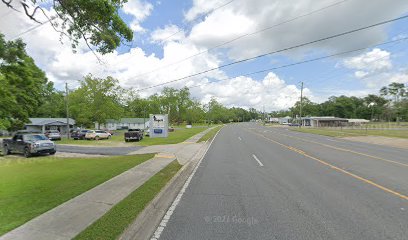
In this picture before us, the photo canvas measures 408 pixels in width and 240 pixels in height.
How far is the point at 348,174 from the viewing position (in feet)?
32.6

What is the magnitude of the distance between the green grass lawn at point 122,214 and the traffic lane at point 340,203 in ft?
9.62

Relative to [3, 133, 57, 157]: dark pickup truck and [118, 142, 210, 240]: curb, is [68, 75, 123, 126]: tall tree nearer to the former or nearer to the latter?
[3, 133, 57, 157]: dark pickup truck

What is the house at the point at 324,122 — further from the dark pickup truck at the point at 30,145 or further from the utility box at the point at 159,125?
the dark pickup truck at the point at 30,145

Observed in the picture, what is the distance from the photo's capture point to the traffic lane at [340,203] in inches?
192

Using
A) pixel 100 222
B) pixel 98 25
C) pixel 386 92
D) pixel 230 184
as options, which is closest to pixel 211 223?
pixel 100 222

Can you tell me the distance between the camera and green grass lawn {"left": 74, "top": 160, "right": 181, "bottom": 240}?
4.65 metres

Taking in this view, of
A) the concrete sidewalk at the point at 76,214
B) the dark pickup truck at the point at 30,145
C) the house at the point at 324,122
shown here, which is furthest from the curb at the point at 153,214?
the house at the point at 324,122

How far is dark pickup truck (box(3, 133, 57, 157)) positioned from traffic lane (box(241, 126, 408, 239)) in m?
15.9

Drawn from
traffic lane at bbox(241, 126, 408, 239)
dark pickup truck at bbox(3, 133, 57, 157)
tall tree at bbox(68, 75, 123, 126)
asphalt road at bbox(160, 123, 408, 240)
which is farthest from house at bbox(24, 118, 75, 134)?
traffic lane at bbox(241, 126, 408, 239)

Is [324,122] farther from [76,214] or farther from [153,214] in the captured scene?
[76,214]

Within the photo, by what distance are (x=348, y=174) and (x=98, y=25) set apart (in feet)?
31.2

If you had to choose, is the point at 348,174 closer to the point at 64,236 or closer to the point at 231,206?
the point at 231,206

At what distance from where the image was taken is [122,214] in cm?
563

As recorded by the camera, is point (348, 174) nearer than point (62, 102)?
Yes
